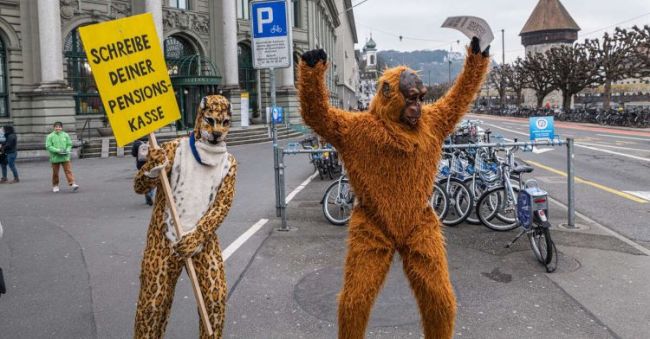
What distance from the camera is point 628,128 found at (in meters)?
33.6

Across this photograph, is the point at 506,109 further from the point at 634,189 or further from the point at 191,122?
the point at 634,189

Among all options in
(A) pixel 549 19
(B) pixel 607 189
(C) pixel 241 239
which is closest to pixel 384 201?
(C) pixel 241 239

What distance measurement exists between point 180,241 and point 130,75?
1.15 m

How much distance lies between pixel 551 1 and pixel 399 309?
295 feet

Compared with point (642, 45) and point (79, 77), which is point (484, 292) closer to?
point (79, 77)

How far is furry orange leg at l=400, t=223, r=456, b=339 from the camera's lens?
3.46 m

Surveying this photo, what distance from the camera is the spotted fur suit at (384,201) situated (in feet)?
11.4

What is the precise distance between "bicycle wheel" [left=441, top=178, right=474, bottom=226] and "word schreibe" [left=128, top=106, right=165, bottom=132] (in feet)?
18.7

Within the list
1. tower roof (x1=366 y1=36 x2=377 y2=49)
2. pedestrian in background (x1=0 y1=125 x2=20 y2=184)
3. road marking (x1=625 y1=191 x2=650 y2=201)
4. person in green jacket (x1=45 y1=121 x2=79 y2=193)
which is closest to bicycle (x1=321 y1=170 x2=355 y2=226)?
road marking (x1=625 y1=191 x2=650 y2=201)

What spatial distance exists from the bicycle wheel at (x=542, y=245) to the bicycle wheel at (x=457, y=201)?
2015mm

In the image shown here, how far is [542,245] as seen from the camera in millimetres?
6359

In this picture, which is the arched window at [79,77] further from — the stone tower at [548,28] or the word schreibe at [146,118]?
the stone tower at [548,28]

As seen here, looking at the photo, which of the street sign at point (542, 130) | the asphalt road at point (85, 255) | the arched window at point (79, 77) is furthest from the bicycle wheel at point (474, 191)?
the arched window at point (79, 77)

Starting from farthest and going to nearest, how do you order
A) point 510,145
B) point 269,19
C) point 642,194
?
point 642,194
point 269,19
point 510,145
